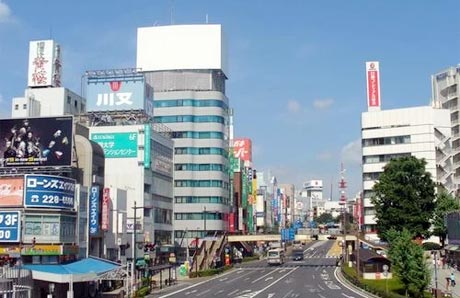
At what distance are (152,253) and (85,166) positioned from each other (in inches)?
1200

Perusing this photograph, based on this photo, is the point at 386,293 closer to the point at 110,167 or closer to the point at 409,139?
the point at 110,167

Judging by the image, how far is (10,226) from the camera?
58.4 m

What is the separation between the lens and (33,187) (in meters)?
59.3

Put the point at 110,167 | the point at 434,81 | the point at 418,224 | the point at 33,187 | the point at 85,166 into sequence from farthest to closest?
the point at 434,81, the point at 110,167, the point at 418,224, the point at 85,166, the point at 33,187

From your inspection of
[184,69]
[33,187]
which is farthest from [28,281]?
[184,69]

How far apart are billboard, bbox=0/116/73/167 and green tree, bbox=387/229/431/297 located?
3594 cm

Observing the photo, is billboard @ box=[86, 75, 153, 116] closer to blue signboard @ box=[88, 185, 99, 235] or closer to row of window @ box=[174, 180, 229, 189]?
blue signboard @ box=[88, 185, 99, 235]

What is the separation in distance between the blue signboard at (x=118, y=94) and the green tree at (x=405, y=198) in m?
40.0

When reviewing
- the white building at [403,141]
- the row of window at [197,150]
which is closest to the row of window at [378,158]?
the white building at [403,141]

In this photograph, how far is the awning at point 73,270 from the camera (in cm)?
5284

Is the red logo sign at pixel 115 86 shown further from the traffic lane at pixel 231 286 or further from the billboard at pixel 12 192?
the billboard at pixel 12 192

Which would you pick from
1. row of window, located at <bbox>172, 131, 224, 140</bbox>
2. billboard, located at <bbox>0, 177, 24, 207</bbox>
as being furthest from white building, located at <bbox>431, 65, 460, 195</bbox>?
billboard, located at <bbox>0, 177, 24, 207</bbox>

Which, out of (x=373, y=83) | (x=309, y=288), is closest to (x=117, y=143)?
(x=309, y=288)

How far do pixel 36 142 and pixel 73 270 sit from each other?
62.2ft
